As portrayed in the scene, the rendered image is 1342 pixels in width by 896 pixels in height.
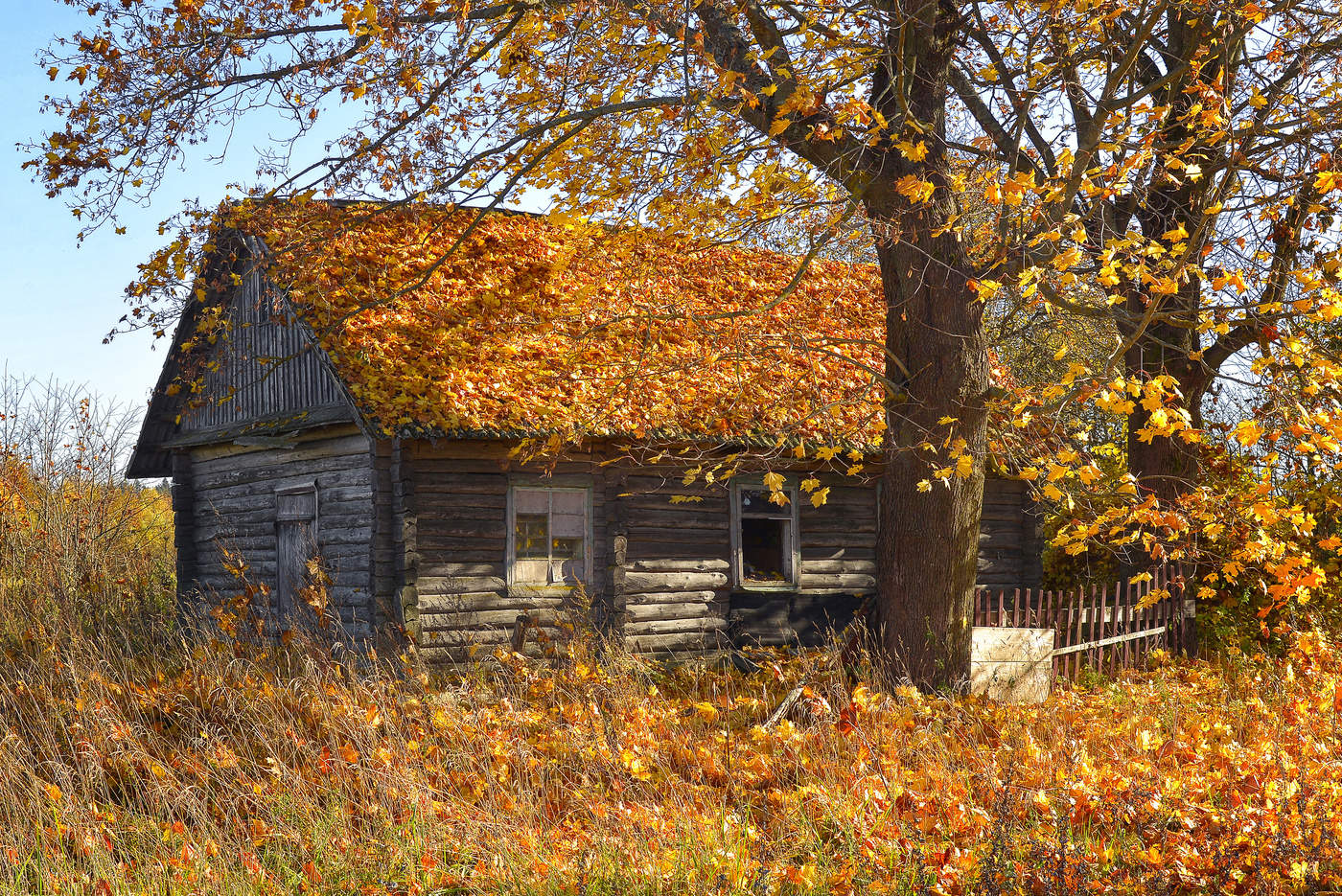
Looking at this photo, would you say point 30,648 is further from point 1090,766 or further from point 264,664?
point 1090,766

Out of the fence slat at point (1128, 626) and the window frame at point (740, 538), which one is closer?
the fence slat at point (1128, 626)

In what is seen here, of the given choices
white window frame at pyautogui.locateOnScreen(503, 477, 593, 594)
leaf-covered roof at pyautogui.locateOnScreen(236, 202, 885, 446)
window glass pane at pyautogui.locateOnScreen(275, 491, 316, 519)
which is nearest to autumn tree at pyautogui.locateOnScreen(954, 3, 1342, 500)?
leaf-covered roof at pyautogui.locateOnScreen(236, 202, 885, 446)

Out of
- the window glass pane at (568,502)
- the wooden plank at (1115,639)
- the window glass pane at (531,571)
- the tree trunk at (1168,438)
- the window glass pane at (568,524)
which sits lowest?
the wooden plank at (1115,639)

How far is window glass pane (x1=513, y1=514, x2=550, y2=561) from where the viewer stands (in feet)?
45.5

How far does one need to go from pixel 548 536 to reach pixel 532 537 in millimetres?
207

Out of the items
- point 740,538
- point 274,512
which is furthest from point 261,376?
point 740,538

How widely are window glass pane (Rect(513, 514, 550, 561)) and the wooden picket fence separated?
17.3 feet

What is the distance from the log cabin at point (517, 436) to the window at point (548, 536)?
28 mm

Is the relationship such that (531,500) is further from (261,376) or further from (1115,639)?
(1115,639)

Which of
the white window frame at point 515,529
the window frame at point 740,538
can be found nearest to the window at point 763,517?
the window frame at point 740,538

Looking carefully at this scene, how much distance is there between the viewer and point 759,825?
660 centimetres

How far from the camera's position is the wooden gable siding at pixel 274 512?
1352 centimetres

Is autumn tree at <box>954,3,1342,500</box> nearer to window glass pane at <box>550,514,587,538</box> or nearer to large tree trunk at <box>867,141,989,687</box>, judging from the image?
large tree trunk at <box>867,141,989,687</box>

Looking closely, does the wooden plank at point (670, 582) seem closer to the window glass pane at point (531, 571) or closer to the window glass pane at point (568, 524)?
the window glass pane at point (568, 524)
